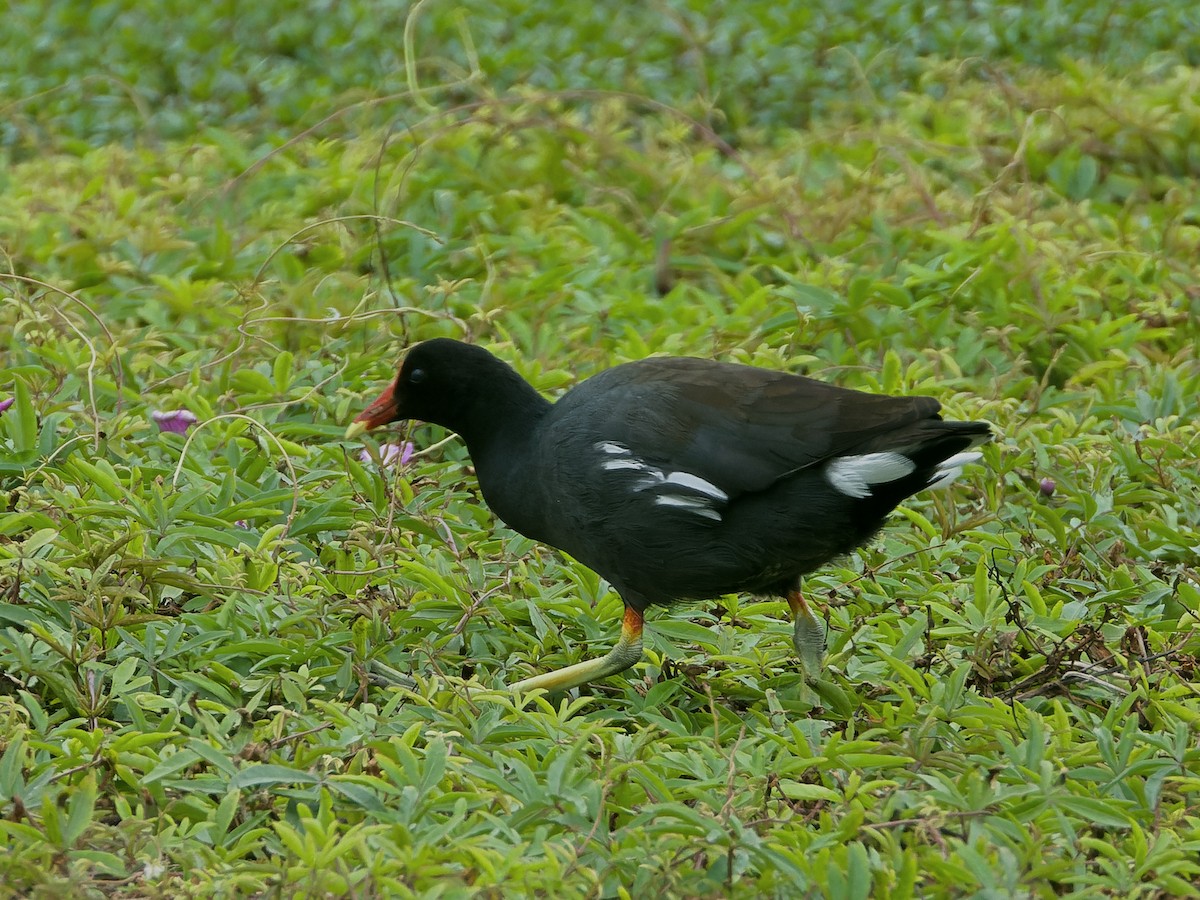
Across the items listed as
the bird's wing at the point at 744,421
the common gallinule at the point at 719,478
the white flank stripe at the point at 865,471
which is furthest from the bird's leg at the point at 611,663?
the white flank stripe at the point at 865,471

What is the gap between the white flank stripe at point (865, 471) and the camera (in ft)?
11.9

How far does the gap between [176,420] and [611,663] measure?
177 centimetres

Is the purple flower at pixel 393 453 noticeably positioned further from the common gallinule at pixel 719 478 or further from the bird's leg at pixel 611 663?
the bird's leg at pixel 611 663

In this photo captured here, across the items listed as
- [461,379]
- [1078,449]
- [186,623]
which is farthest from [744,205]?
[186,623]

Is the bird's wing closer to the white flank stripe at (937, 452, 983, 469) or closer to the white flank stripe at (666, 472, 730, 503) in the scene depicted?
the white flank stripe at (666, 472, 730, 503)

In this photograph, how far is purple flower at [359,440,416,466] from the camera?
468cm

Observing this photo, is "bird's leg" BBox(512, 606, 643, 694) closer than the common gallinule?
No

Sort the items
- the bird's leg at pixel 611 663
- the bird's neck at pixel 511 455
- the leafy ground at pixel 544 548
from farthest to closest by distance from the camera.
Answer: the bird's neck at pixel 511 455, the bird's leg at pixel 611 663, the leafy ground at pixel 544 548

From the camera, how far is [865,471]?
3.63 meters

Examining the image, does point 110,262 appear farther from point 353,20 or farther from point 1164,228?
point 1164,228

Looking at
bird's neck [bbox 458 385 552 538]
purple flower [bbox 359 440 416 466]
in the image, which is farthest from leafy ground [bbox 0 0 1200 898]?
bird's neck [bbox 458 385 552 538]

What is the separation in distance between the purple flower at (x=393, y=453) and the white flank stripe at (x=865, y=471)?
4.92 feet

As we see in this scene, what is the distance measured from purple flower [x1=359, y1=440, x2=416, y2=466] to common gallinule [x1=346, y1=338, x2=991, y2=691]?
2.75 ft

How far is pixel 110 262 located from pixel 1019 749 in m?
4.04
